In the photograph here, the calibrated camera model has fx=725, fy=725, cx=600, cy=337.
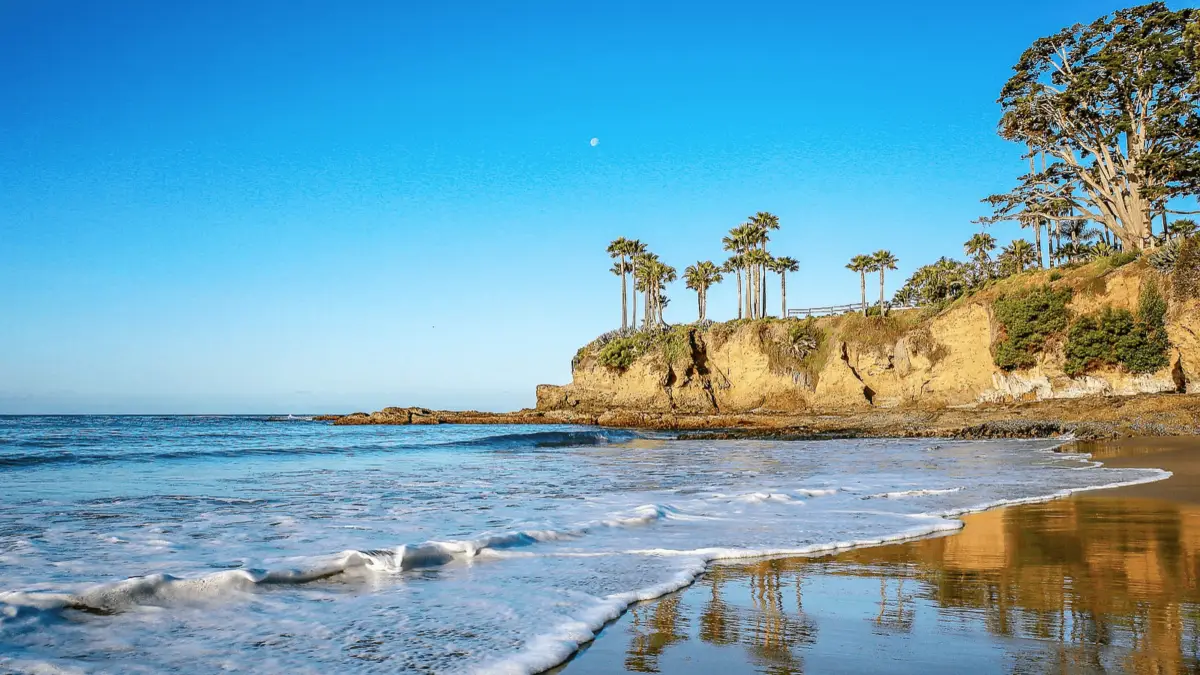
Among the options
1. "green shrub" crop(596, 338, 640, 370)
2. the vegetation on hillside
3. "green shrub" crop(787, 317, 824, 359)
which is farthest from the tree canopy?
"green shrub" crop(596, 338, 640, 370)

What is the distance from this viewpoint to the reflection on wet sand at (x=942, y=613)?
12.2 feet

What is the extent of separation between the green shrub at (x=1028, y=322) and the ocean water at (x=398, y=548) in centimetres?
2490

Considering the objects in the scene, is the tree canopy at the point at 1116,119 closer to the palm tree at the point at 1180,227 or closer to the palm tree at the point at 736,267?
the palm tree at the point at 1180,227

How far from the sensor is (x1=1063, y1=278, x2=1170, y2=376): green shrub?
108 feet

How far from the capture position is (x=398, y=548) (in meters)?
6.52

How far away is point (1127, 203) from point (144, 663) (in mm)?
45184

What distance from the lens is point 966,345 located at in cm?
4328

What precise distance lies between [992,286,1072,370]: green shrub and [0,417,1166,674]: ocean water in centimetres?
2490

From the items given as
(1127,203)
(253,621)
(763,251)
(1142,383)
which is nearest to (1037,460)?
(253,621)

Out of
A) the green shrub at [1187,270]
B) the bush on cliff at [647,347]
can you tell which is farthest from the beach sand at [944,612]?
the bush on cliff at [647,347]

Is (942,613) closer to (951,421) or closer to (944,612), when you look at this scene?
(944,612)

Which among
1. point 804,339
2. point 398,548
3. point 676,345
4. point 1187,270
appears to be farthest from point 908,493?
point 676,345

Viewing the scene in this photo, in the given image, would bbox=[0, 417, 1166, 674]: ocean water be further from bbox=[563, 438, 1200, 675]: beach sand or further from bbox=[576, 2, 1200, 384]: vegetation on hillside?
bbox=[576, 2, 1200, 384]: vegetation on hillside

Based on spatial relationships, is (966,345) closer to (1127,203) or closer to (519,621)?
(1127,203)
